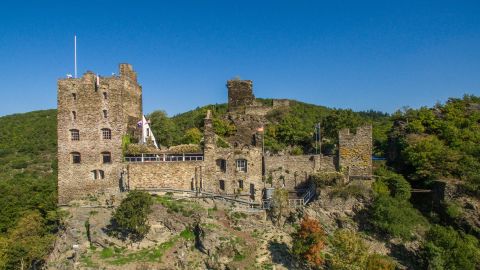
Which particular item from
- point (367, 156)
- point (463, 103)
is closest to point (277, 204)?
point (367, 156)

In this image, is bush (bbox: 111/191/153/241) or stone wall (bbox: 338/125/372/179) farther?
stone wall (bbox: 338/125/372/179)

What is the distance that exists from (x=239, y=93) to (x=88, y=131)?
24.0 meters

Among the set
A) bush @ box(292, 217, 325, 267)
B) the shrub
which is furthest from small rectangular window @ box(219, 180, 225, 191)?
the shrub

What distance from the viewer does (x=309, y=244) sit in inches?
1238

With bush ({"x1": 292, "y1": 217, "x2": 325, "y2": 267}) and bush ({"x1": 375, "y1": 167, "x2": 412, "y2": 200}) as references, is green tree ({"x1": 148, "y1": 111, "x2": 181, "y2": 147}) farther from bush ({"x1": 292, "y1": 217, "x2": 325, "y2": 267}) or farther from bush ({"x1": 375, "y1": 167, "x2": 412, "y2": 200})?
bush ({"x1": 375, "y1": 167, "x2": 412, "y2": 200})

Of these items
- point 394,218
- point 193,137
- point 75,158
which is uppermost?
point 193,137

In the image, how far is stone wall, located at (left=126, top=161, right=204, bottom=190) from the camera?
125ft

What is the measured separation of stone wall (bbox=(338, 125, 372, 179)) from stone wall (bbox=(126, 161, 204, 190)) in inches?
479

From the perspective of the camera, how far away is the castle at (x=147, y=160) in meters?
38.2

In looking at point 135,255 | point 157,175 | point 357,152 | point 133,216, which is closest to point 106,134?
point 157,175

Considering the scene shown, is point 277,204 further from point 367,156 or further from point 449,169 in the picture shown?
point 449,169

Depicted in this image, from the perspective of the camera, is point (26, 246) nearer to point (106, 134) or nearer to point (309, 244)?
point (106, 134)

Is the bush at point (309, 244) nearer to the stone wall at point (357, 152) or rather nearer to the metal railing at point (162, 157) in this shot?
the stone wall at point (357, 152)

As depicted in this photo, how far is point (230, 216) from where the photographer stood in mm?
35375
